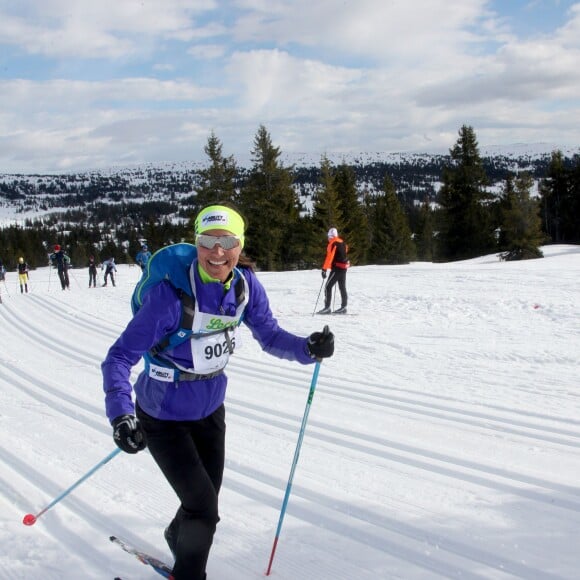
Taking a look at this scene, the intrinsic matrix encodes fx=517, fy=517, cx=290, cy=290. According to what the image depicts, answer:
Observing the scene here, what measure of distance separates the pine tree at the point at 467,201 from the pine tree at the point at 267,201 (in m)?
15.8

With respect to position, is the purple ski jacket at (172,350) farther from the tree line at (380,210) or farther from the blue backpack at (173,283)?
the tree line at (380,210)

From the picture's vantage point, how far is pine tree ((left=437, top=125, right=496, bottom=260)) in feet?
154

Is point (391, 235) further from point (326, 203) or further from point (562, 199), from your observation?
point (562, 199)

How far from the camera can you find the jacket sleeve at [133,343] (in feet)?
7.70

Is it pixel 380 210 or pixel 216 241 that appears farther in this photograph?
pixel 380 210

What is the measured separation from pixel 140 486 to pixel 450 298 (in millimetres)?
10872

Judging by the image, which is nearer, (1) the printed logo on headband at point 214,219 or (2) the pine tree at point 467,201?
(1) the printed logo on headband at point 214,219

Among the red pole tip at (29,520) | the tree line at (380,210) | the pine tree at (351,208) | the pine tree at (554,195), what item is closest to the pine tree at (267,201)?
the tree line at (380,210)

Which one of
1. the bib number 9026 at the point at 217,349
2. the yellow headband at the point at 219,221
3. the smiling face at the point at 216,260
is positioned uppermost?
the yellow headband at the point at 219,221

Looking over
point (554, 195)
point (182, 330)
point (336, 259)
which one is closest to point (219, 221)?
point (182, 330)

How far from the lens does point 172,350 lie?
8.20 feet

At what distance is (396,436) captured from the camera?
207 inches

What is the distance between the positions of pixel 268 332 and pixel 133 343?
0.84 m

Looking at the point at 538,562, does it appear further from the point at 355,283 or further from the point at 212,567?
the point at 355,283
